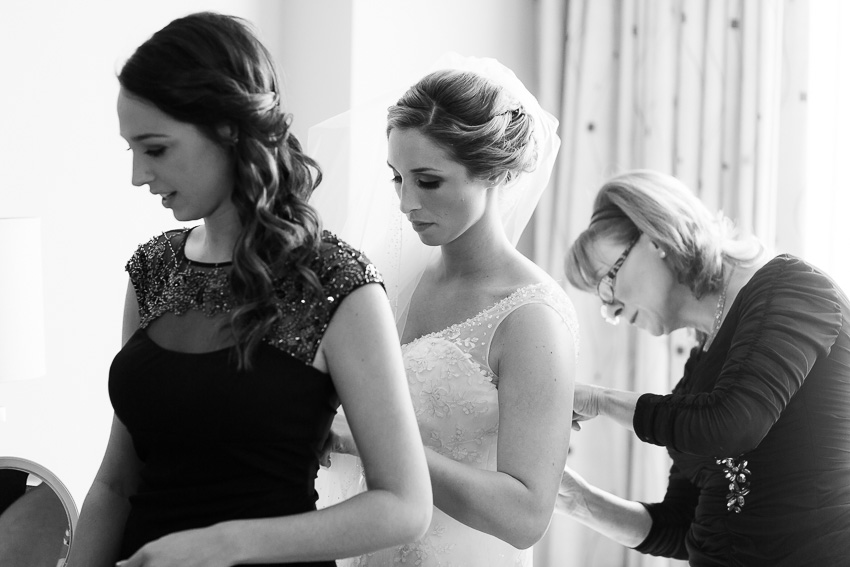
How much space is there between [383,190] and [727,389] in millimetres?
763

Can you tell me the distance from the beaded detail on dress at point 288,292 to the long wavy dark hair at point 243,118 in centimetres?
1

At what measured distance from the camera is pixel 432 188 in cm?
162

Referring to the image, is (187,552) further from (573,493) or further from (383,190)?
(573,493)

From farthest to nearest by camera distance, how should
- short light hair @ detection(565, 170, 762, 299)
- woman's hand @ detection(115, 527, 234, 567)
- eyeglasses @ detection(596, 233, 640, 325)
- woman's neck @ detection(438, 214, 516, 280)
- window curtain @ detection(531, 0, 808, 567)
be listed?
window curtain @ detection(531, 0, 808, 567) → eyeglasses @ detection(596, 233, 640, 325) → short light hair @ detection(565, 170, 762, 299) → woman's neck @ detection(438, 214, 516, 280) → woman's hand @ detection(115, 527, 234, 567)

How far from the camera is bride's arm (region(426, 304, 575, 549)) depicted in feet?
4.66

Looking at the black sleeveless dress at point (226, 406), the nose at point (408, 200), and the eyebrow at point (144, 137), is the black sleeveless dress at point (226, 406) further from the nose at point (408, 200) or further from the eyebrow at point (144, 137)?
the nose at point (408, 200)

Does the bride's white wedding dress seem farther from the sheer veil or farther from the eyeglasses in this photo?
the eyeglasses

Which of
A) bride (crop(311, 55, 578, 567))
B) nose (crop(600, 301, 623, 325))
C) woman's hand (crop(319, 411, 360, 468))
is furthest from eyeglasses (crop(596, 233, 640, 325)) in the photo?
woman's hand (crop(319, 411, 360, 468))

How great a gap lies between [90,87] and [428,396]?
1.39 metres

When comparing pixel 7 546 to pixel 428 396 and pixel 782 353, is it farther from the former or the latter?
pixel 782 353

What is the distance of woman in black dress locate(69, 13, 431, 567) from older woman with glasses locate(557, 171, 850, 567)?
0.88m

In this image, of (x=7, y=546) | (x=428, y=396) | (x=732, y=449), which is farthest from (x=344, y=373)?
(x=7, y=546)

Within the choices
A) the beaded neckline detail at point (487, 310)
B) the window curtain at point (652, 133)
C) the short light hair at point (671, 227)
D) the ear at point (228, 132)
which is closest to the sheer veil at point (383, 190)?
the beaded neckline detail at point (487, 310)

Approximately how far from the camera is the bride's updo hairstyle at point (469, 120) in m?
1.61
